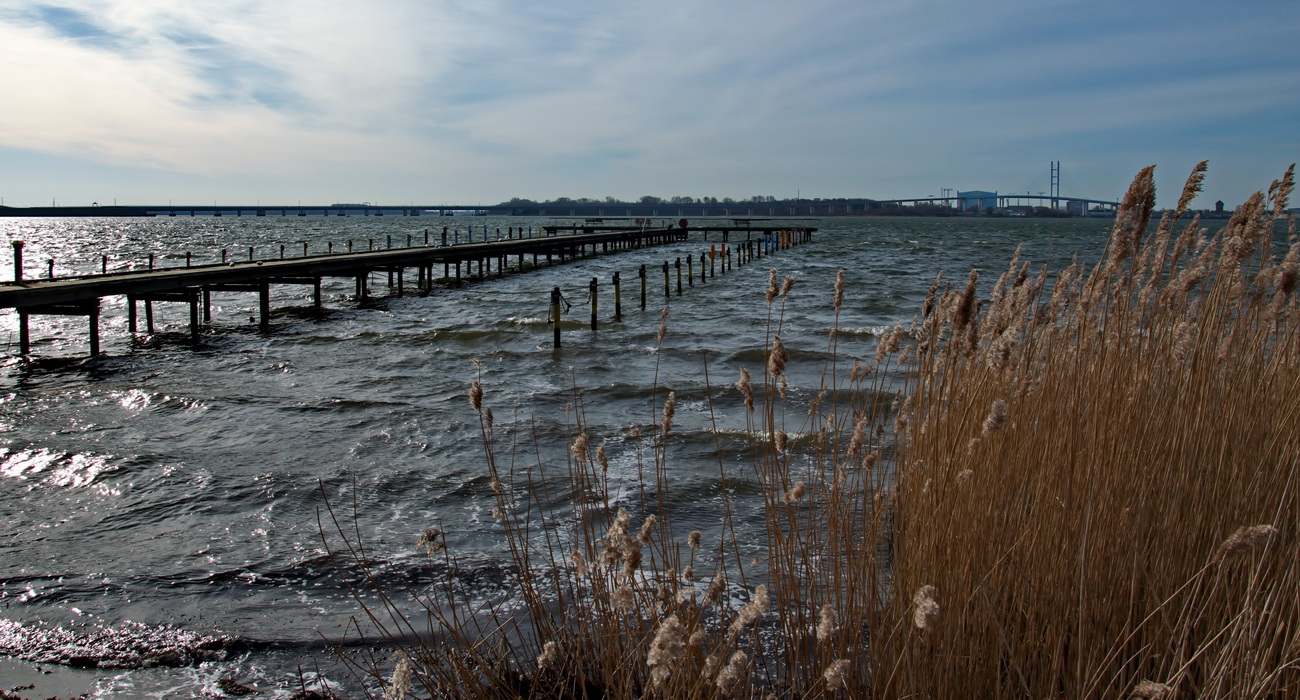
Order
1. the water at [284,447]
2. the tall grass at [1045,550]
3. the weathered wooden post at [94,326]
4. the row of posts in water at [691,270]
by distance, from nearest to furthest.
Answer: the tall grass at [1045,550]
the water at [284,447]
the weathered wooden post at [94,326]
the row of posts in water at [691,270]

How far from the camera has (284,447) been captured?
34.2ft

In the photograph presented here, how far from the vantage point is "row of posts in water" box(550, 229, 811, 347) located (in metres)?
19.7

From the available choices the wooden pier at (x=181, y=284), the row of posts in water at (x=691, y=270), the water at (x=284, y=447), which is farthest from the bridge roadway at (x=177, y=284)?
the row of posts in water at (x=691, y=270)

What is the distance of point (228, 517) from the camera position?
7.92 m

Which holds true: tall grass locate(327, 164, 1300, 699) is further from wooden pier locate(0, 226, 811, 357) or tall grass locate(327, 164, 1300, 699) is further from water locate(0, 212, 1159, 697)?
wooden pier locate(0, 226, 811, 357)

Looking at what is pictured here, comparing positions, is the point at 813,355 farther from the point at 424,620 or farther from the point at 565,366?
the point at 424,620

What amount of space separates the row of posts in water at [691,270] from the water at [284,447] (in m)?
0.60

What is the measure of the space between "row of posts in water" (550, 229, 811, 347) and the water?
60 cm

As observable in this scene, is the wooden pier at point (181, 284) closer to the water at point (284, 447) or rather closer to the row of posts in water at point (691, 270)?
the water at point (284, 447)

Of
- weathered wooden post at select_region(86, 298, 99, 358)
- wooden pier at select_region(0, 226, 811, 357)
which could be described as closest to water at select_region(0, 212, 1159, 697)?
weathered wooden post at select_region(86, 298, 99, 358)

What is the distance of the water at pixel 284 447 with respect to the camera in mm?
6027

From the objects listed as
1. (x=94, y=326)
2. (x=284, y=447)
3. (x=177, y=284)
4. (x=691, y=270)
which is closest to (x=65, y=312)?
(x=94, y=326)

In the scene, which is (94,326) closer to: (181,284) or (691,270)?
(181,284)

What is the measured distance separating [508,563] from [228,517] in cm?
289
